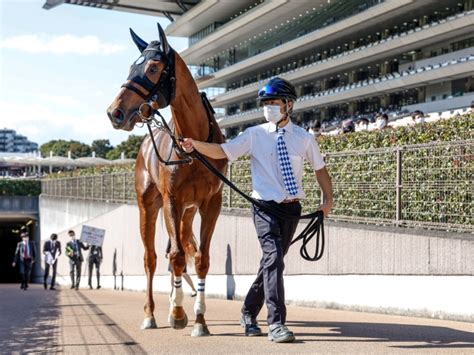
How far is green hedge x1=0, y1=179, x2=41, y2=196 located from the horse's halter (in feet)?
155

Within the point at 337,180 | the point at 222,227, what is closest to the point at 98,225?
the point at 222,227

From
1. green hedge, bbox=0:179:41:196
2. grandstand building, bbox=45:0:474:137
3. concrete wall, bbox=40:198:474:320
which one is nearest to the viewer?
concrete wall, bbox=40:198:474:320

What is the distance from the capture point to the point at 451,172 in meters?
9.19

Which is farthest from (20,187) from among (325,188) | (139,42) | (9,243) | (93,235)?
(325,188)

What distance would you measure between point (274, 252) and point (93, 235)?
1904 cm

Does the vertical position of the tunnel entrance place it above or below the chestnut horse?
below

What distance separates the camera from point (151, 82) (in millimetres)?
6406

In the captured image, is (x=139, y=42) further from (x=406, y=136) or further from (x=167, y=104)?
(x=406, y=136)

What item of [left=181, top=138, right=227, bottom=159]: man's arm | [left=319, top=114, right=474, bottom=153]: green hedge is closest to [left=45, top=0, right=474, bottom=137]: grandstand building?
[left=319, top=114, right=474, bottom=153]: green hedge

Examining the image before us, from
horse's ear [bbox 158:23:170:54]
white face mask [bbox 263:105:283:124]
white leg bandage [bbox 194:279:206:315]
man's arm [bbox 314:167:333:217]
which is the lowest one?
white leg bandage [bbox 194:279:206:315]

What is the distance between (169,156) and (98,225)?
68.6 feet

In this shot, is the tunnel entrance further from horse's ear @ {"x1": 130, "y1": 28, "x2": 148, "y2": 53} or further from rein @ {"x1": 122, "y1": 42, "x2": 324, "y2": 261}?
rein @ {"x1": 122, "y1": 42, "x2": 324, "y2": 261}

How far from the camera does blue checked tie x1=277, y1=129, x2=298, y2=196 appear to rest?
6.19 metres

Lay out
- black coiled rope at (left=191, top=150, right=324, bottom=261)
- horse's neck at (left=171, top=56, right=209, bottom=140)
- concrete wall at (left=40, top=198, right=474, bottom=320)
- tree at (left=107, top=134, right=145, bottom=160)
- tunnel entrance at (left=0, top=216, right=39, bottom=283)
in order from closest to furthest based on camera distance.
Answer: black coiled rope at (left=191, top=150, right=324, bottom=261) < horse's neck at (left=171, top=56, right=209, bottom=140) < concrete wall at (left=40, top=198, right=474, bottom=320) < tunnel entrance at (left=0, top=216, right=39, bottom=283) < tree at (left=107, top=134, right=145, bottom=160)
